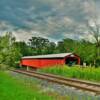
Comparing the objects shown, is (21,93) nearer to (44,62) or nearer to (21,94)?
(21,94)

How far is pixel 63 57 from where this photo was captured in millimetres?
47812

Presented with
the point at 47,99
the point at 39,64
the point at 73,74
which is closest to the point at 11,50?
the point at 39,64

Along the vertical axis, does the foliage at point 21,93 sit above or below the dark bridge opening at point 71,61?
below

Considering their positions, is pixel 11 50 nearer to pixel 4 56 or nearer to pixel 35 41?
pixel 4 56

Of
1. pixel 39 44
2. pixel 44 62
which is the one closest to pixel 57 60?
pixel 44 62

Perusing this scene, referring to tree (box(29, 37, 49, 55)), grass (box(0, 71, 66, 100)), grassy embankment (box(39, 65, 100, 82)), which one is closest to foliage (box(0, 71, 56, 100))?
grass (box(0, 71, 66, 100))

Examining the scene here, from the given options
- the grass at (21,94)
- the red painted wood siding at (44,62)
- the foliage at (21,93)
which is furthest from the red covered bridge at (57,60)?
the grass at (21,94)

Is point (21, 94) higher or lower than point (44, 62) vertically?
lower

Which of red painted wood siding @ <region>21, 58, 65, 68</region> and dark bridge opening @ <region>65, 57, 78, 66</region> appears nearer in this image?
red painted wood siding @ <region>21, 58, 65, 68</region>

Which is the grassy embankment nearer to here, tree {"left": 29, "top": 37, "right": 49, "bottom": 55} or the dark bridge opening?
the dark bridge opening

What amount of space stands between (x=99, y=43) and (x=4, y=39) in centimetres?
2289

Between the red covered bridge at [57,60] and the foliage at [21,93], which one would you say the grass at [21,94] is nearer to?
the foliage at [21,93]

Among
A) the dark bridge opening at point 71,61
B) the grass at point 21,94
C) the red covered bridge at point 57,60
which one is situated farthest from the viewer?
the dark bridge opening at point 71,61

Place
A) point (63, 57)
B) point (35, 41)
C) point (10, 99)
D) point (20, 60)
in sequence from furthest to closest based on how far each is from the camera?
point (35, 41)
point (20, 60)
point (63, 57)
point (10, 99)
